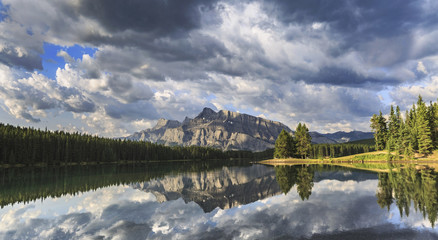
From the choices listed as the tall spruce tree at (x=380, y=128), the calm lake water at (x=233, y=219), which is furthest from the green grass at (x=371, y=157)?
the calm lake water at (x=233, y=219)

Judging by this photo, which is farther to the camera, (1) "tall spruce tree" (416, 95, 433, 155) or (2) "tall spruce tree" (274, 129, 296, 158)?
(2) "tall spruce tree" (274, 129, 296, 158)

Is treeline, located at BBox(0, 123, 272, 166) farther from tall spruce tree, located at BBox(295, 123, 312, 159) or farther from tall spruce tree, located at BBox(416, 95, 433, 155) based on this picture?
tall spruce tree, located at BBox(416, 95, 433, 155)

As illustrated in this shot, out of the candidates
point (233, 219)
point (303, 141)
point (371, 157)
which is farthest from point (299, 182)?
point (303, 141)

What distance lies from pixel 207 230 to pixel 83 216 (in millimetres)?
11926

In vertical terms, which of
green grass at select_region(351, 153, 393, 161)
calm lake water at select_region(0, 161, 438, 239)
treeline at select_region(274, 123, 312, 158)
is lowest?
Result: green grass at select_region(351, 153, 393, 161)

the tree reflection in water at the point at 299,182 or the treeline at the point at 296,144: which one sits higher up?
the treeline at the point at 296,144

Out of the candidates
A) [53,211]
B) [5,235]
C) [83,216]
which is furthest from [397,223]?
[53,211]

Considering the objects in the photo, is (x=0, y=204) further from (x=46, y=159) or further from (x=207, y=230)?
(x=46, y=159)

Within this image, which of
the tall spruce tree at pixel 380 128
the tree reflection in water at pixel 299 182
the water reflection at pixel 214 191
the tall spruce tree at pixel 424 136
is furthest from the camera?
the tall spruce tree at pixel 380 128

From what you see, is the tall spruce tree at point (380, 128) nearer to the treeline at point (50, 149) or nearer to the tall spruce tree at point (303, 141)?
the tall spruce tree at point (303, 141)

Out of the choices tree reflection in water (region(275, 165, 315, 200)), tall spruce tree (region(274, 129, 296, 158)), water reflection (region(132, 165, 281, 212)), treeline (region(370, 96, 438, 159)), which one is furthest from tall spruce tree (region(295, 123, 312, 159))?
water reflection (region(132, 165, 281, 212))

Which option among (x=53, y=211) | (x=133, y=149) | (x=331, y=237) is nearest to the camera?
(x=331, y=237)

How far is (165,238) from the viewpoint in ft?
45.9

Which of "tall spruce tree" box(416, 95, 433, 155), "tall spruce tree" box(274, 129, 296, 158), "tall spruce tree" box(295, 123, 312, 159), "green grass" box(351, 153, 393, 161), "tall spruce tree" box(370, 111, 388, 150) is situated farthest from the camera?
"tall spruce tree" box(274, 129, 296, 158)
